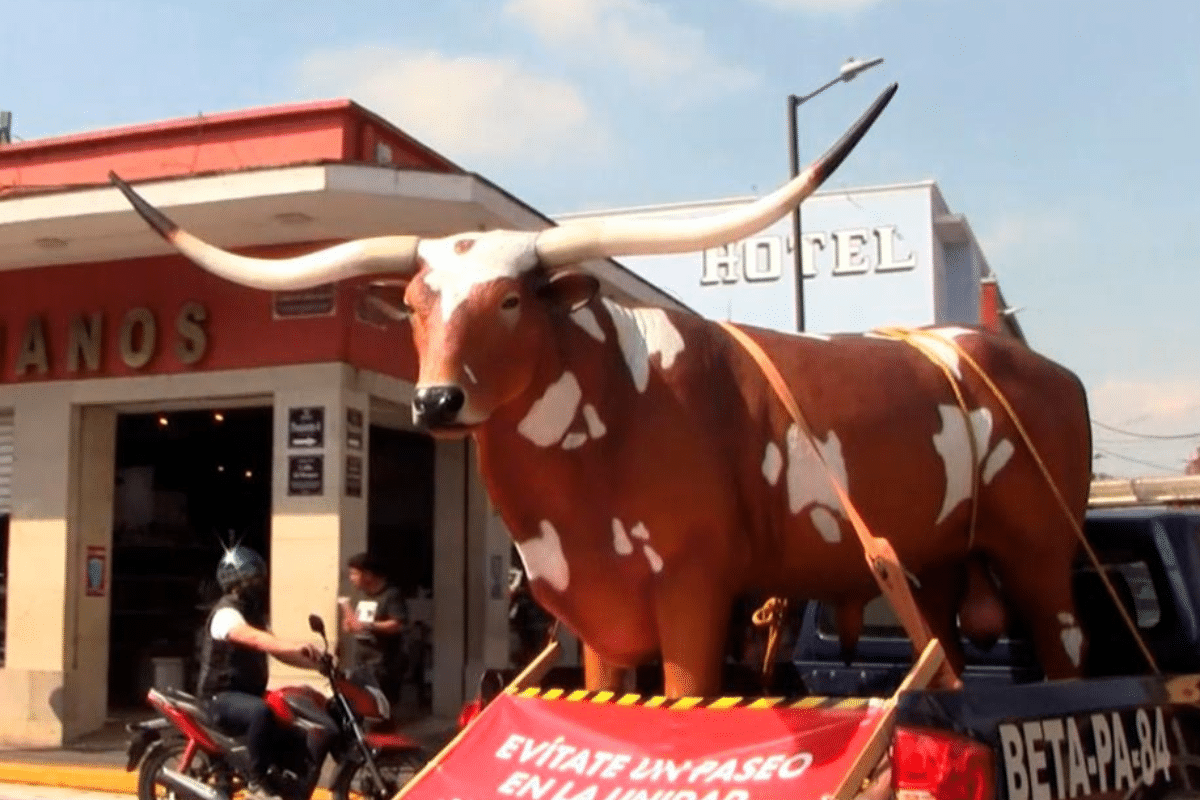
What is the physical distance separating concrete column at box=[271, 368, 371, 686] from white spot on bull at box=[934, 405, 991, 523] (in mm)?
7746

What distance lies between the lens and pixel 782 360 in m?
4.01

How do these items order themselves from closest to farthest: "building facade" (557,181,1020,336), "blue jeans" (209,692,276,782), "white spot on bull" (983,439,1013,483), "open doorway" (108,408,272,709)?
1. "white spot on bull" (983,439,1013,483)
2. "blue jeans" (209,692,276,782)
3. "open doorway" (108,408,272,709)
4. "building facade" (557,181,1020,336)

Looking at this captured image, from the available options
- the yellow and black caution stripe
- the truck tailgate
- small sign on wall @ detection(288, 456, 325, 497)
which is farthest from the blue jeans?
the truck tailgate

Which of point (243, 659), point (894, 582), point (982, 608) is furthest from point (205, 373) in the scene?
point (894, 582)

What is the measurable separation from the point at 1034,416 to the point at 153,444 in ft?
40.3

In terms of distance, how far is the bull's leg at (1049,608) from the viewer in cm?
429

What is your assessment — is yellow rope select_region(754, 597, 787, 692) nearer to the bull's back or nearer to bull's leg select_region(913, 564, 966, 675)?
bull's leg select_region(913, 564, 966, 675)

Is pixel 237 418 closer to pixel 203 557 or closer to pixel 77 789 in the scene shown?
pixel 203 557

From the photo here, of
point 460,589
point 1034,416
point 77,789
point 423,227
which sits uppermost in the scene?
point 423,227

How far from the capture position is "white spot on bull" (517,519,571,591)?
12.3 feet

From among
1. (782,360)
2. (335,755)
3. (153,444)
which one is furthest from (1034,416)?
(153,444)

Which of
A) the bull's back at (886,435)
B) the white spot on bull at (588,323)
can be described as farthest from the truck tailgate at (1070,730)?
the white spot on bull at (588,323)

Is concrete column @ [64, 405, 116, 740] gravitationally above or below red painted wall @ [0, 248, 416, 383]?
below

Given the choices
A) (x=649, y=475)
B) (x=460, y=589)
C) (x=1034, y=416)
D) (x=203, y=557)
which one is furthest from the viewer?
(x=203, y=557)
